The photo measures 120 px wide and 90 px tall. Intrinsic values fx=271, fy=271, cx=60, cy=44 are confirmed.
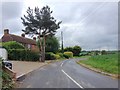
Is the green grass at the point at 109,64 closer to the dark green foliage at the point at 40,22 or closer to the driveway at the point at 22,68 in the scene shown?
the driveway at the point at 22,68

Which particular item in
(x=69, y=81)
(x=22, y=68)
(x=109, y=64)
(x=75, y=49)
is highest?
(x=75, y=49)

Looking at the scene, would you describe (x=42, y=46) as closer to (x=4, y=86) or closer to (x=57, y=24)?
(x=57, y=24)

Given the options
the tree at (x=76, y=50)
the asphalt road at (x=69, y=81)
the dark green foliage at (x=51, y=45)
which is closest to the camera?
the asphalt road at (x=69, y=81)

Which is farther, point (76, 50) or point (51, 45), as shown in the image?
point (76, 50)

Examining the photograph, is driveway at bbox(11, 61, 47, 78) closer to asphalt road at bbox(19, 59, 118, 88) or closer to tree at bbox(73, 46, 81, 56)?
asphalt road at bbox(19, 59, 118, 88)

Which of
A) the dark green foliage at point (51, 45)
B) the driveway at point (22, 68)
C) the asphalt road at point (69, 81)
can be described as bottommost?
the driveway at point (22, 68)

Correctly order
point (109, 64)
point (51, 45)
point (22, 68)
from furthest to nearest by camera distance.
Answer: point (51, 45), point (22, 68), point (109, 64)

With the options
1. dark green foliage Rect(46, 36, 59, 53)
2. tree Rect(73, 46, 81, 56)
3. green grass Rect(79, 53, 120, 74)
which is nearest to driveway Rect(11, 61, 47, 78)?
green grass Rect(79, 53, 120, 74)

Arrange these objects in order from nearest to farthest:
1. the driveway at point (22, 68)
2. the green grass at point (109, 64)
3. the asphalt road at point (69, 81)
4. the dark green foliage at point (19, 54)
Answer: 1. the asphalt road at point (69, 81)
2. the green grass at point (109, 64)
3. the driveway at point (22, 68)
4. the dark green foliage at point (19, 54)

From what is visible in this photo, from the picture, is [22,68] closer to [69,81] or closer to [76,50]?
[69,81]

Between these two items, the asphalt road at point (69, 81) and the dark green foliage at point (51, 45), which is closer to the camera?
the asphalt road at point (69, 81)

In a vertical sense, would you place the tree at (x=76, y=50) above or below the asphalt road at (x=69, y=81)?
above

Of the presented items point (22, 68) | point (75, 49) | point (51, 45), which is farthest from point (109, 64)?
point (75, 49)

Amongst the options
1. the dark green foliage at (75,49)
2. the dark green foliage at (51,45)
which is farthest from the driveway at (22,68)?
the dark green foliage at (75,49)
